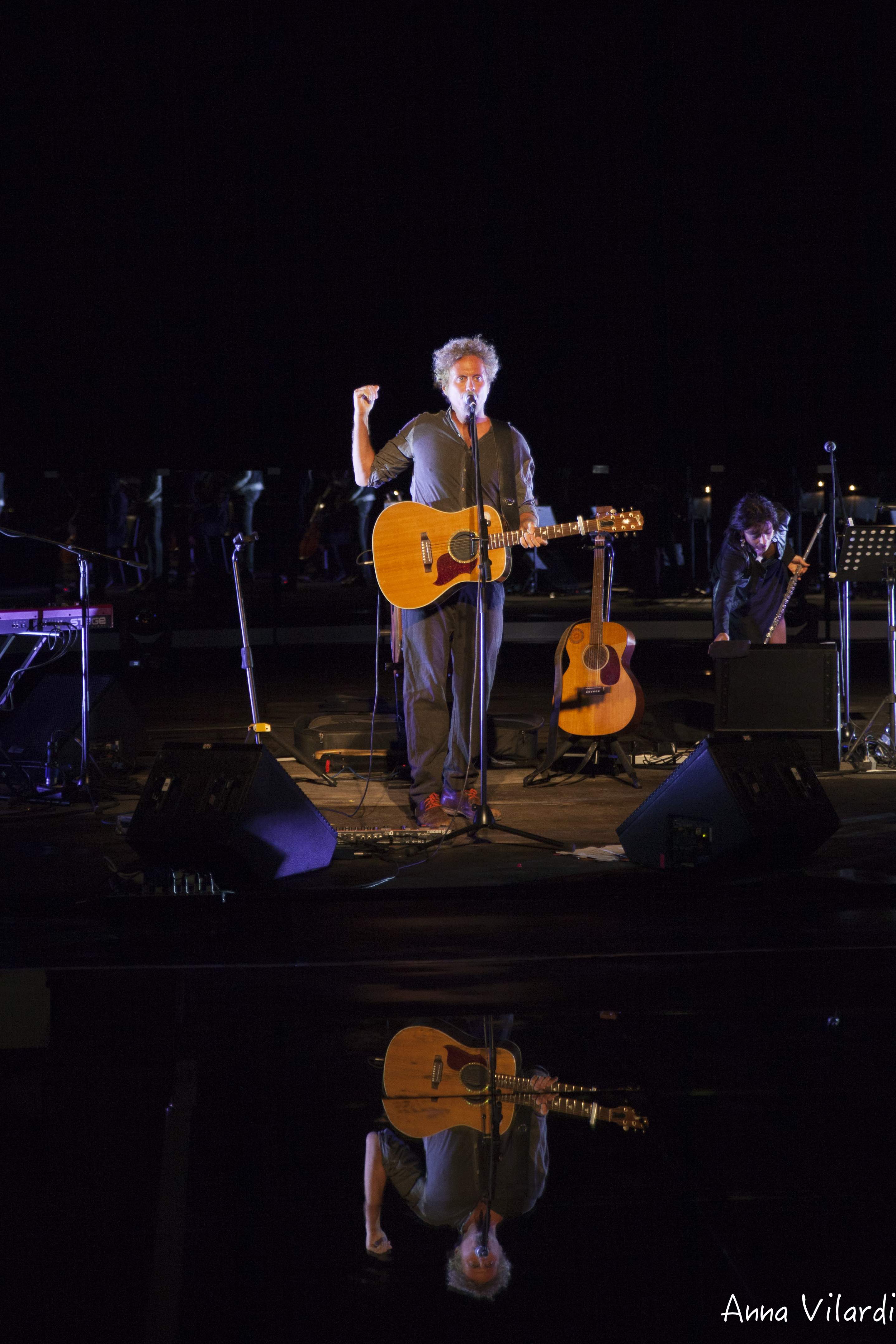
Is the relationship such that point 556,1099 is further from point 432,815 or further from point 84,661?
point 84,661

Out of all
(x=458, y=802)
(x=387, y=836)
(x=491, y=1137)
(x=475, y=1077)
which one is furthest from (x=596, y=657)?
(x=491, y=1137)

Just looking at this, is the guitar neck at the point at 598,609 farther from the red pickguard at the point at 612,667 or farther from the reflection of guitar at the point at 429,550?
the reflection of guitar at the point at 429,550

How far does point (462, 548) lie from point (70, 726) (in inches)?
91.8

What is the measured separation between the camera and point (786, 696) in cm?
710

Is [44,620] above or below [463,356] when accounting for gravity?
below

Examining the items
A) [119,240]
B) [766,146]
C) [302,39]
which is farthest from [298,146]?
[766,146]

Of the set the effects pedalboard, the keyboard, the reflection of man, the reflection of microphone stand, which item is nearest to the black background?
the keyboard


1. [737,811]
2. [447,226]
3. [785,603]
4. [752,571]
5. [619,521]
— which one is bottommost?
[737,811]

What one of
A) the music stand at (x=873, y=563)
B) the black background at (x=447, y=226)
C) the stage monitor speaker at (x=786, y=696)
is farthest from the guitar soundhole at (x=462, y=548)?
the black background at (x=447, y=226)

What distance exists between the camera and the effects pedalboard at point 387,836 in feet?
17.2

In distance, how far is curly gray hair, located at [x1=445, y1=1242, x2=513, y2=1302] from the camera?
2.11 meters

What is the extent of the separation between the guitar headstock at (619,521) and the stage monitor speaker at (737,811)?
3.98ft

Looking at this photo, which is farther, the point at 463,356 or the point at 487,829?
the point at 463,356

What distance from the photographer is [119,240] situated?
46.3ft
